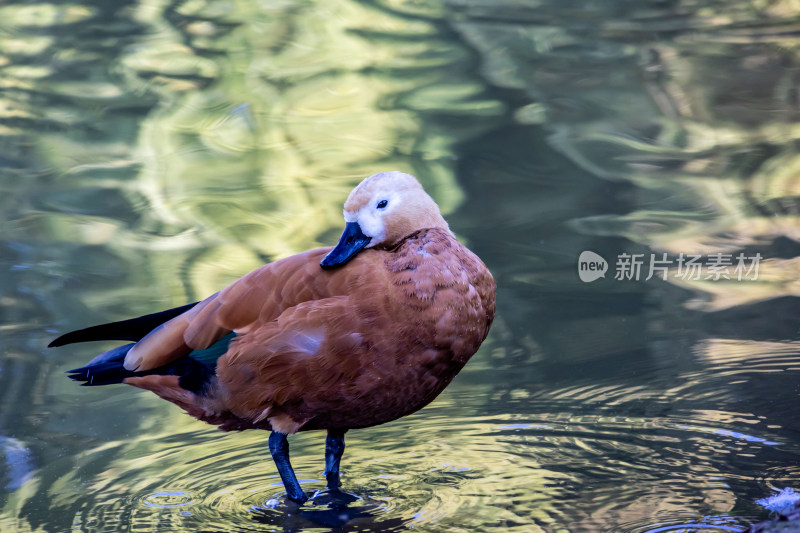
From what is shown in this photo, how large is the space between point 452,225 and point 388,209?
2975mm

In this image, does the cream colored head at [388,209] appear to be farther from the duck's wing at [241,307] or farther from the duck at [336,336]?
the duck's wing at [241,307]

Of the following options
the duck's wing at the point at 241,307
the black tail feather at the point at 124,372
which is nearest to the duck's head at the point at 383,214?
the duck's wing at the point at 241,307

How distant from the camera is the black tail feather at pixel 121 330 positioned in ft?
13.3

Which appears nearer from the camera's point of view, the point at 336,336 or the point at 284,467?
the point at 336,336

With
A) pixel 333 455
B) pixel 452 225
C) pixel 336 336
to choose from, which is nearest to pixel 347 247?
pixel 336 336

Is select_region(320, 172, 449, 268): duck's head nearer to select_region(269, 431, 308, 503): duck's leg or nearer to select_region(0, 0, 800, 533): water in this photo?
select_region(269, 431, 308, 503): duck's leg

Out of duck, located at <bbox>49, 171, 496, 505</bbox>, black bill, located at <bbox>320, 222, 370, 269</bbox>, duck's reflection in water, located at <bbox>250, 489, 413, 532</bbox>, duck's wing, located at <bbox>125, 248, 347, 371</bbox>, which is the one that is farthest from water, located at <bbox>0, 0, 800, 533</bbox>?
black bill, located at <bbox>320, 222, 370, 269</bbox>

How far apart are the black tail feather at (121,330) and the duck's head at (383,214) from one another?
2.81ft

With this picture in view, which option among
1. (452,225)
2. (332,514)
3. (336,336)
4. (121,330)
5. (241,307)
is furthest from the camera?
(452,225)

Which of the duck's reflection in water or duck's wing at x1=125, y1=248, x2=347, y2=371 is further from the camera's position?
duck's wing at x1=125, y1=248, x2=347, y2=371

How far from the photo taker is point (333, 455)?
4.00m

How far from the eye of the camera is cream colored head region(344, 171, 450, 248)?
3797 millimetres

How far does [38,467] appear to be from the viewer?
419 centimetres

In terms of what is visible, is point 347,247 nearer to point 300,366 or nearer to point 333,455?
point 300,366
